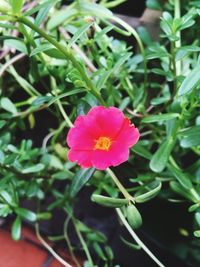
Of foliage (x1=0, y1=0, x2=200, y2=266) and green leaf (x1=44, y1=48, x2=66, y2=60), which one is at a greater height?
green leaf (x1=44, y1=48, x2=66, y2=60)

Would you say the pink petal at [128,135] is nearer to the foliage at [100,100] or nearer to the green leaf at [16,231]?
the foliage at [100,100]

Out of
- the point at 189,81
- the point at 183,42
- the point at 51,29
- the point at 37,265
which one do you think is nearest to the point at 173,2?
the point at 183,42

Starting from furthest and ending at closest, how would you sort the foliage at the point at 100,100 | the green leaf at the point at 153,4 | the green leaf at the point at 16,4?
the green leaf at the point at 153,4, the foliage at the point at 100,100, the green leaf at the point at 16,4

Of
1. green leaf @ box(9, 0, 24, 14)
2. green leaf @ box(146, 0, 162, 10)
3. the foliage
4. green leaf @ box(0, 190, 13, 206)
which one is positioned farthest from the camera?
green leaf @ box(146, 0, 162, 10)

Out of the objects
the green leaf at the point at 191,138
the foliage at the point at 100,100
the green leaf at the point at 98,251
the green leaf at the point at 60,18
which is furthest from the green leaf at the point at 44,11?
the green leaf at the point at 98,251

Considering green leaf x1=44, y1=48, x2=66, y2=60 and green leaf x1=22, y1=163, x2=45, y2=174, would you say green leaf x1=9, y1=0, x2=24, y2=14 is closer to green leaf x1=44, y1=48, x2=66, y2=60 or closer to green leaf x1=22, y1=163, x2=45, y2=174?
green leaf x1=44, y1=48, x2=66, y2=60

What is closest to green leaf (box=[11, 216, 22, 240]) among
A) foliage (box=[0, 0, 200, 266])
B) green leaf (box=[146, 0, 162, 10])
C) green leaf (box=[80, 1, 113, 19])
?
foliage (box=[0, 0, 200, 266])

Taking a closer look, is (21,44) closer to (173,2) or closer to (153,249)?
(173,2)
